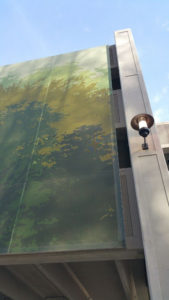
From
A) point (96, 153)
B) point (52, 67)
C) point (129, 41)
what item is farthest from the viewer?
point (52, 67)

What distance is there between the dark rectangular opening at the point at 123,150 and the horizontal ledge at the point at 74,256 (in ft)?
9.55

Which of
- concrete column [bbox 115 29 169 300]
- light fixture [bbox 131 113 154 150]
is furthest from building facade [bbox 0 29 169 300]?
light fixture [bbox 131 113 154 150]

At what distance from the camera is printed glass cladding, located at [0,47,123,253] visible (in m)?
4.91

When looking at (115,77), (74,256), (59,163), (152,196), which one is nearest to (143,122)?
(152,196)

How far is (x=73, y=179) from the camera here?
5863mm

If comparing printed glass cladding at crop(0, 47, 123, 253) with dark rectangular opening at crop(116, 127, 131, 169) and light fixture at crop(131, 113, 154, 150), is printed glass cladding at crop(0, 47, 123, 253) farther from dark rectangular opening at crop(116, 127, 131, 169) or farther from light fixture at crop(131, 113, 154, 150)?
light fixture at crop(131, 113, 154, 150)

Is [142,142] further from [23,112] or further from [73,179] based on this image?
[23,112]

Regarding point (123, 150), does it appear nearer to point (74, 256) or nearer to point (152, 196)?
point (152, 196)

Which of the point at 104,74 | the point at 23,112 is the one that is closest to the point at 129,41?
the point at 104,74

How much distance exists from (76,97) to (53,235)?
511 centimetres

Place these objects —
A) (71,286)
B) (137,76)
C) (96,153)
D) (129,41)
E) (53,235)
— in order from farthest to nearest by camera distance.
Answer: (129,41), (137,76), (71,286), (96,153), (53,235)

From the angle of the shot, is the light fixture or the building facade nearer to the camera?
the building facade

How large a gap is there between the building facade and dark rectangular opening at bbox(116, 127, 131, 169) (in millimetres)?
32

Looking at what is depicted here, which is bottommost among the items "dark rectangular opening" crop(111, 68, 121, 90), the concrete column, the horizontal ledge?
the horizontal ledge
